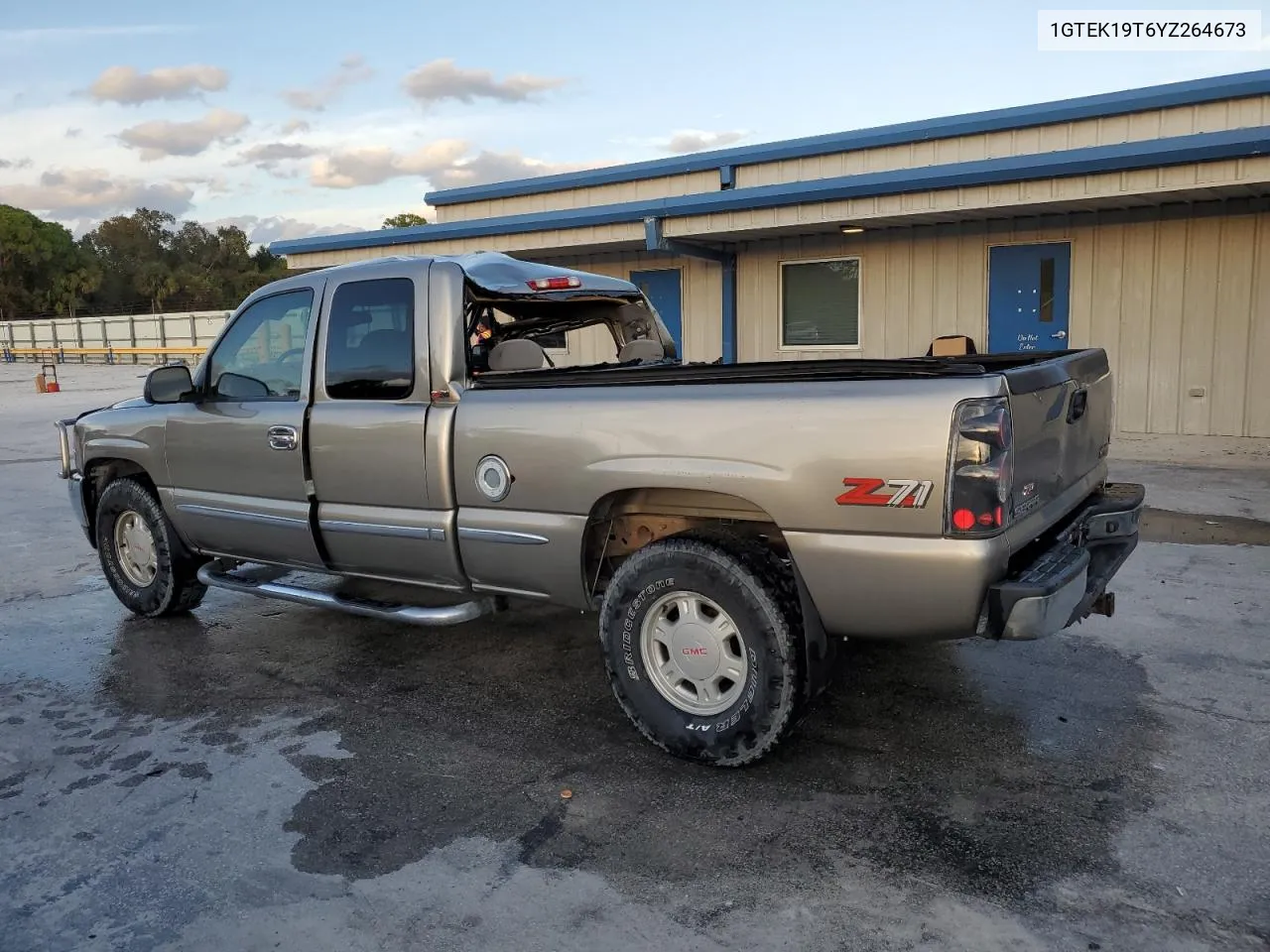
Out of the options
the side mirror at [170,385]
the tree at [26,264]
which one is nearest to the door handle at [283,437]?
the side mirror at [170,385]

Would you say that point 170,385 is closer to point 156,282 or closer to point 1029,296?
point 1029,296

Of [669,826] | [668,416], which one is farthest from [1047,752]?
[668,416]

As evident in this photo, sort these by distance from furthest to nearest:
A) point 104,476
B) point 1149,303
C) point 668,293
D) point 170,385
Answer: point 668,293 → point 1149,303 → point 104,476 → point 170,385

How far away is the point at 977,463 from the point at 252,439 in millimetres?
3566

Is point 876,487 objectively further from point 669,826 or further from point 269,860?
point 269,860

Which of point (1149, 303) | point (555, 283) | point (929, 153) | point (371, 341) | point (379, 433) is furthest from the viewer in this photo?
point (929, 153)

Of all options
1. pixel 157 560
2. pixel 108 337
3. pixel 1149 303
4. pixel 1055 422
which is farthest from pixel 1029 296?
pixel 108 337

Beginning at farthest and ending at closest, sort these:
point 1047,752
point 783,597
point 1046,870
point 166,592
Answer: point 166,592 < point 1047,752 < point 783,597 < point 1046,870

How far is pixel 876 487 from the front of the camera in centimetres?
334

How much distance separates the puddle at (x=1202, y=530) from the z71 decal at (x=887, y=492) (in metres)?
4.82

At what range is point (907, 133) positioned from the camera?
14398 mm

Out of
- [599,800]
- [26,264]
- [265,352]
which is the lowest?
[599,800]

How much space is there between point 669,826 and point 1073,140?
12.1 m

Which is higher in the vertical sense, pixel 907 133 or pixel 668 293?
pixel 907 133
